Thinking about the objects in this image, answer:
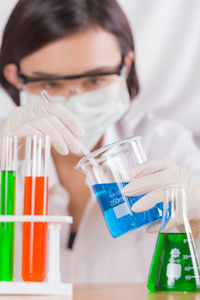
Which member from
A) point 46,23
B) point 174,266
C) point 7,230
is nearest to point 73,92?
point 46,23

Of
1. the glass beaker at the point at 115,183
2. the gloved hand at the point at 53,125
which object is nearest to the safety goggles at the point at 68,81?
the gloved hand at the point at 53,125

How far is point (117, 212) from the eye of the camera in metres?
1.01

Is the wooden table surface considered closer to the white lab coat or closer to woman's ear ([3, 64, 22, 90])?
the white lab coat

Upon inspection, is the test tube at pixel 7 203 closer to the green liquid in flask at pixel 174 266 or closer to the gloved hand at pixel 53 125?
the gloved hand at pixel 53 125

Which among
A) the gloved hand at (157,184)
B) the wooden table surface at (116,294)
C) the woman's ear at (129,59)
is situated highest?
the woman's ear at (129,59)

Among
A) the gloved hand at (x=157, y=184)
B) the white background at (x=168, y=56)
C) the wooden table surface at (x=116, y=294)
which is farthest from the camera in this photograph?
the white background at (x=168, y=56)

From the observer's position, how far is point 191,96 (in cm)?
255

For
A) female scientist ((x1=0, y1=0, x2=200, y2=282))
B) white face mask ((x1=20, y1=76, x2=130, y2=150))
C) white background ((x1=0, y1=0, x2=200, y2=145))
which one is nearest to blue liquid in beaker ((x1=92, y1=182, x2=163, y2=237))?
female scientist ((x1=0, y1=0, x2=200, y2=282))

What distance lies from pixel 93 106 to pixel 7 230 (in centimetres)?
97

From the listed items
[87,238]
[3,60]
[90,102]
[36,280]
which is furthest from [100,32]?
[36,280]

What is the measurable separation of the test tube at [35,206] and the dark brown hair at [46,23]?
92cm

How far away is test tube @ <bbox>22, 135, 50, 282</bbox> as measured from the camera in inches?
38.6

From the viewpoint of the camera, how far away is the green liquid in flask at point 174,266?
942mm

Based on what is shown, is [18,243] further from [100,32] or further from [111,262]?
[100,32]
